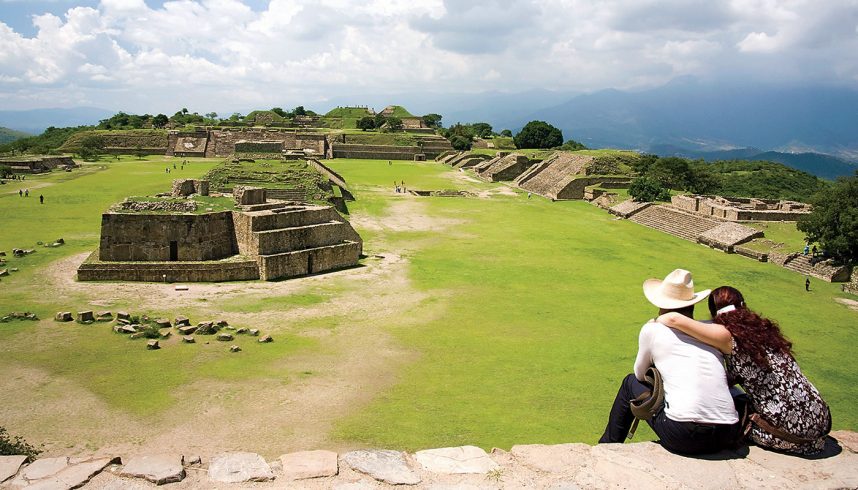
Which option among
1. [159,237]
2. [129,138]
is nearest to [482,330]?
[159,237]

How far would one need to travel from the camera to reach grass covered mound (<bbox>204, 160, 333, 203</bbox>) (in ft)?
78.3

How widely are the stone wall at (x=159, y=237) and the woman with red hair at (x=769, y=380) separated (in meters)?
15.6

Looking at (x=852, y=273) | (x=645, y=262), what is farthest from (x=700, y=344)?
(x=852, y=273)

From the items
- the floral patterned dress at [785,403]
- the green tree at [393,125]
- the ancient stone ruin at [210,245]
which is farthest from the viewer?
the green tree at [393,125]

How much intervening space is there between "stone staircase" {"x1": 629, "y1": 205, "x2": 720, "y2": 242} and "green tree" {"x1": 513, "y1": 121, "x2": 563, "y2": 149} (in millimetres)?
34885

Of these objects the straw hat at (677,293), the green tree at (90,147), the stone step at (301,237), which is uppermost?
the green tree at (90,147)

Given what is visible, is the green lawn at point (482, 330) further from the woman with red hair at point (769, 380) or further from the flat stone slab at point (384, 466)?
the woman with red hair at point (769, 380)

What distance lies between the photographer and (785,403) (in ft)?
12.5

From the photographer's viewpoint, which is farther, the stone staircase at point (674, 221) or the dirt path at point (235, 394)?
the stone staircase at point (674, 221)

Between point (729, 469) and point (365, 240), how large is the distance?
19150 millimetres

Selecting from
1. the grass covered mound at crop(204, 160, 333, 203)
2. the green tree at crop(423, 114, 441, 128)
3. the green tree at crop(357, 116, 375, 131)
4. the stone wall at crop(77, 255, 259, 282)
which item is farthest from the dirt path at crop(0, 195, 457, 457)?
the green tree at crop(423, 114, 441, 128)

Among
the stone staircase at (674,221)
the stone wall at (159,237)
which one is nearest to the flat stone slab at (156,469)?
the stone wall at (159,237)

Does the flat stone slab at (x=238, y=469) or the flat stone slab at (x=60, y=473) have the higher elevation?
the flat stone slab at (x=60, y=473)

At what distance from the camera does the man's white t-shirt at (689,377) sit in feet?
12.5
